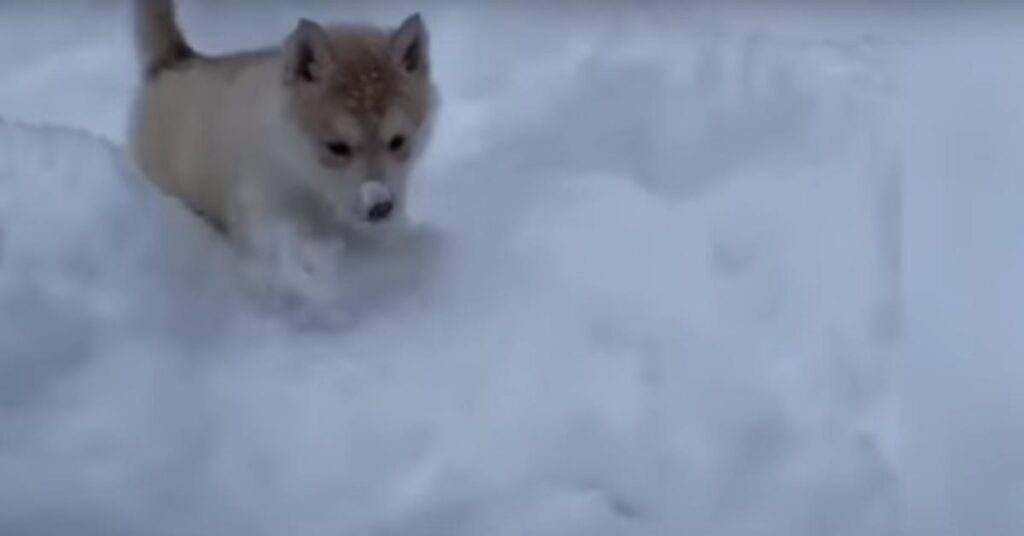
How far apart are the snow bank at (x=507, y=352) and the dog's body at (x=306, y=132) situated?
121 mm

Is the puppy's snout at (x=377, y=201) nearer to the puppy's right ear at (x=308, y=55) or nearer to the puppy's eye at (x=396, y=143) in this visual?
the puppy's eye at (x=396, y=143)

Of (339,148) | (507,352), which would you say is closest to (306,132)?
(339,148)

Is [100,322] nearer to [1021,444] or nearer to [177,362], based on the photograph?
[177,362]

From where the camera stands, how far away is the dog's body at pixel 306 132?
3.83 meters

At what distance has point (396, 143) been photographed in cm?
387

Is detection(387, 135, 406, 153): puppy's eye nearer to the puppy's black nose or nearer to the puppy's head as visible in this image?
the puppy's head

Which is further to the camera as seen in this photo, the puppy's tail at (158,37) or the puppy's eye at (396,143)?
the puppy's tail at (158,37)

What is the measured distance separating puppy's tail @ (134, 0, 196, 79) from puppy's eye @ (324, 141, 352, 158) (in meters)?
0.62

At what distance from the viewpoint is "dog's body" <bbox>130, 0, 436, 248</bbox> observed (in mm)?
3832

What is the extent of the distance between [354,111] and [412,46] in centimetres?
17

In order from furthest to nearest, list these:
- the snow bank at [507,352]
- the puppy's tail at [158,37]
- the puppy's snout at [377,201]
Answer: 1. the puppy's tail at [158,37]
2. the puppy's snout at [377,201]
3. the snow bank at [507,352]

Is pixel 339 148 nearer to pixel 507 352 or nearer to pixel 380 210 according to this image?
pixel 380 210

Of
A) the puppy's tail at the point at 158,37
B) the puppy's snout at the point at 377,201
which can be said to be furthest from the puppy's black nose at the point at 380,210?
the puppy's tail at the point at 158,37

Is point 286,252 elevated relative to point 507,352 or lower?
elevated
